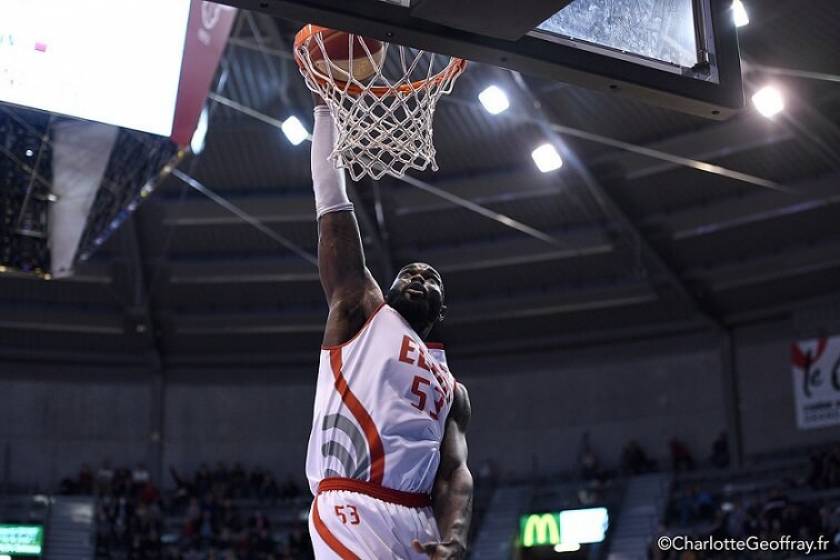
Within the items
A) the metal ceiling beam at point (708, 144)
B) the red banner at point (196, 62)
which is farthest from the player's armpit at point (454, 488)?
the metal ceiling beam at point (708, 144)

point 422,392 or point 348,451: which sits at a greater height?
point 422,392

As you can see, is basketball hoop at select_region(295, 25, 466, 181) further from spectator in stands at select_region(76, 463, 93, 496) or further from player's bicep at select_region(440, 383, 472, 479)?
spectator in stands at select_region(76, 463, 93, 496)

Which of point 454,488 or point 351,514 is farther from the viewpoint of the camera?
point 454,488

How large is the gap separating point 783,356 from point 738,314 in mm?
1279

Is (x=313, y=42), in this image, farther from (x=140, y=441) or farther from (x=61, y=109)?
(x=140, y=441)

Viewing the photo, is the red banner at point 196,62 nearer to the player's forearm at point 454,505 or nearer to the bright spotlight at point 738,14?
the bright spotlight at point 738,14

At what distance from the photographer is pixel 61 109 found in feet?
29.5

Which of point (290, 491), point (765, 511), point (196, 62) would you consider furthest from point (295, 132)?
point (290, 491)

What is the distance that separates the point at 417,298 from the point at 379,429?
0.60 metres

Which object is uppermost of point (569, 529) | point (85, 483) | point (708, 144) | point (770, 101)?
point (708, 144)

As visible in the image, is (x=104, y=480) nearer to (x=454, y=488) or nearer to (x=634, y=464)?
(x=634, y=464)

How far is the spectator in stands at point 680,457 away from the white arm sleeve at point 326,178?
64.5 ft

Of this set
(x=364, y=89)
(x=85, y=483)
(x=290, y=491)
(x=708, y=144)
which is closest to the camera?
(x=364, y=89)

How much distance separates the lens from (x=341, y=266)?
423 cm
